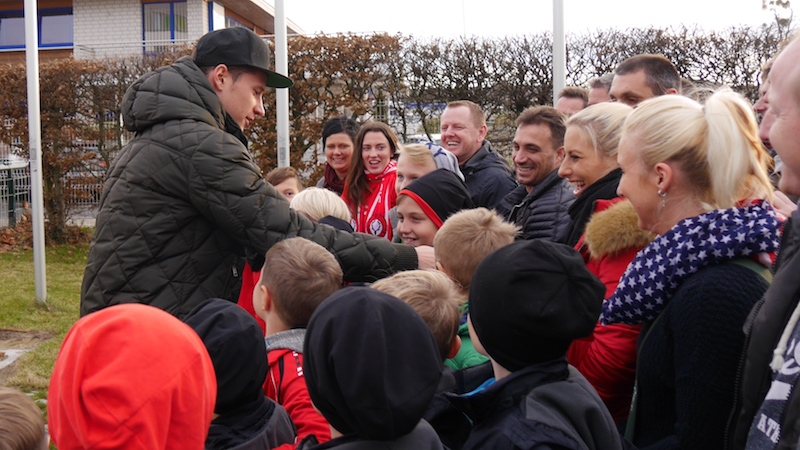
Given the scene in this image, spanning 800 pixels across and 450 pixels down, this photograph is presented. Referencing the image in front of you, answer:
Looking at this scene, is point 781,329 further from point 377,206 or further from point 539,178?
point 377,206

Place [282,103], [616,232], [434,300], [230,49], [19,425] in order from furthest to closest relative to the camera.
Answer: [282,103] → [230,49] → [616,232] → [434,300] → [19,425]

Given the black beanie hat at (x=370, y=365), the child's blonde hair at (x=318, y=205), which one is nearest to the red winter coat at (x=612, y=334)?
the black beanie hat at (x=370, y=365)

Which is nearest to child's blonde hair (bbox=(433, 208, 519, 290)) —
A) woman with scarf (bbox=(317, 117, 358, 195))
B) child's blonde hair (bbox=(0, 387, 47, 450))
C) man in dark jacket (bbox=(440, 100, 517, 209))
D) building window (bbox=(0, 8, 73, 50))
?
child's blonde hair (bbox=(0, 387, 47, 450))

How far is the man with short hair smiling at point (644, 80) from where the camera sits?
14.3ft

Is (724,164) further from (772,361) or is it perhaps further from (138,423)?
(138,423)

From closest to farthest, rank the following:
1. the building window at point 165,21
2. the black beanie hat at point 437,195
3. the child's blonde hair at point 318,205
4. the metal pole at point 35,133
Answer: the black beanie hat at point 437,195 < the child's blonde hair at point 318,205 < the metal pole at point 35,133 < the building window at point 165,21

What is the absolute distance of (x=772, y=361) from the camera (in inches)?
56.6

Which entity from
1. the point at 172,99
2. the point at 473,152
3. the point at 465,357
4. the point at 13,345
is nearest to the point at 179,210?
the point at 172,99

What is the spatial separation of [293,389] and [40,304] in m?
7.07

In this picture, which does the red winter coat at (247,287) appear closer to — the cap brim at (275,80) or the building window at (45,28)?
the cap brim at (275,80)

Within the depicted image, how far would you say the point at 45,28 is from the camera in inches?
1040

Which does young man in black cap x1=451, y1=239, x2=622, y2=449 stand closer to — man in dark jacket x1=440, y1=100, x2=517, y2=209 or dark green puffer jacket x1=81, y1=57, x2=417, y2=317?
dark green puffer jacket x1=81, y1=57, x2=417, y2=317

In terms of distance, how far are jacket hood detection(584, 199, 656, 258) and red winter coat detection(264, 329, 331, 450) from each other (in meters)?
1.10

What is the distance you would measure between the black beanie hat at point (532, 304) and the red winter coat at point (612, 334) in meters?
0.48
